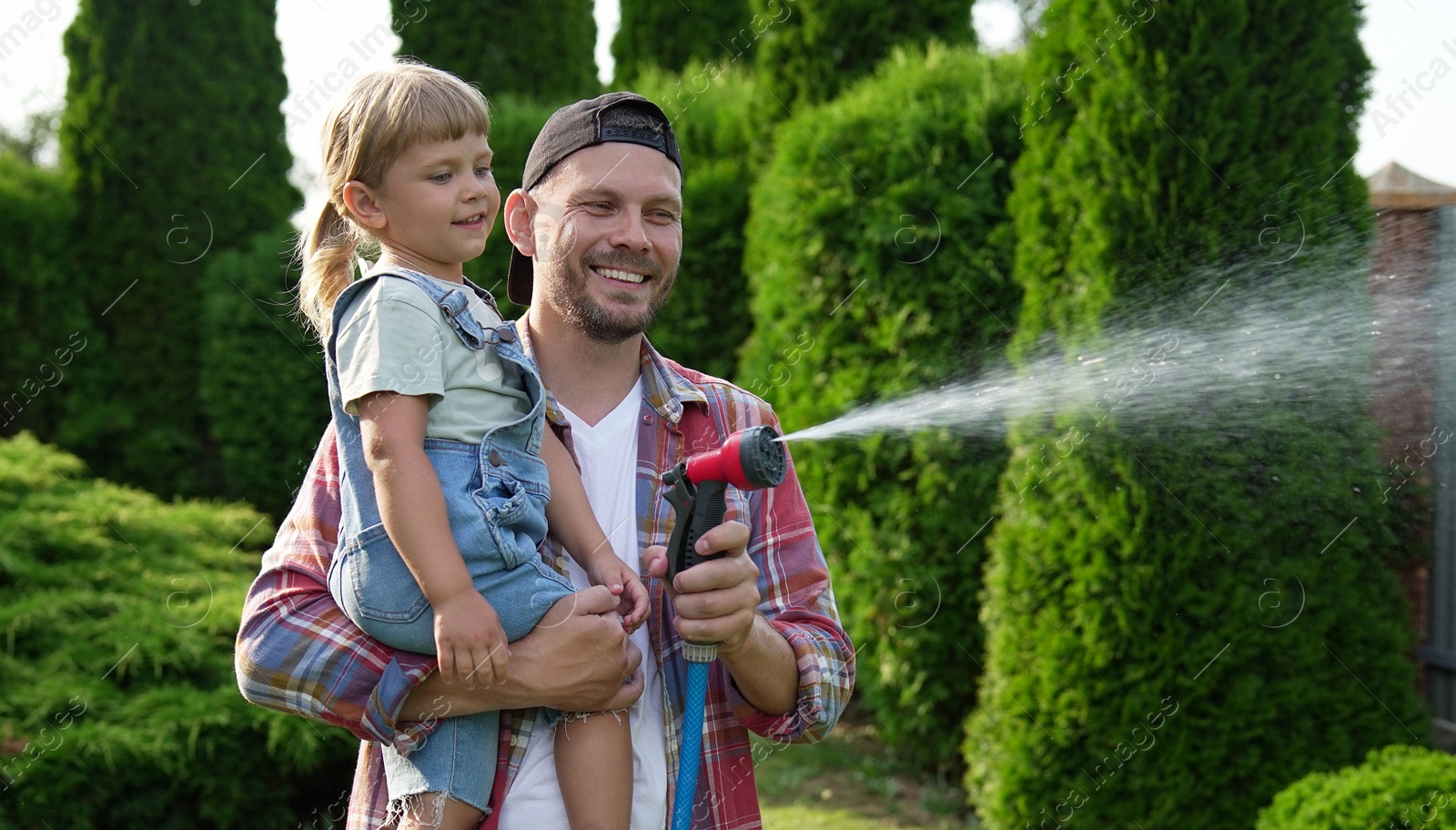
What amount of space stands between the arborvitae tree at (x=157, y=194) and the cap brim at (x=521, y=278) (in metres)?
8.51

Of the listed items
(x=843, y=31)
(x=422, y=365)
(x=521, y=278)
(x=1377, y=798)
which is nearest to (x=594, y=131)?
(x=521, y=278)

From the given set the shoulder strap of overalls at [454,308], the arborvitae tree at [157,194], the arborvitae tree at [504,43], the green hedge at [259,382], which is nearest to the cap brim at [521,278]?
the shoulder strap of overalls at [454,308]

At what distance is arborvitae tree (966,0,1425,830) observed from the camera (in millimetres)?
4094

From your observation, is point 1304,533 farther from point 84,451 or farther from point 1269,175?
point 84,451

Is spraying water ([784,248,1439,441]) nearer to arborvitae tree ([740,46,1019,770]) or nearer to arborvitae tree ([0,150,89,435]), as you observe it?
arborvitae tree ([740,46,1019,770])

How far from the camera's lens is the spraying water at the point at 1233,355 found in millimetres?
3869

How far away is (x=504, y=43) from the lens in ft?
34.7

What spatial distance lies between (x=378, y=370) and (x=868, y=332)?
4.18 m

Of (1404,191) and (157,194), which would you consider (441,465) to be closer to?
(1404,191)

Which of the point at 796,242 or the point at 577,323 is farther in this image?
the point at 796,242

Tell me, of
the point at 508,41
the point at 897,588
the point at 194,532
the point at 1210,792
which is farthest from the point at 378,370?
the point at 508,41

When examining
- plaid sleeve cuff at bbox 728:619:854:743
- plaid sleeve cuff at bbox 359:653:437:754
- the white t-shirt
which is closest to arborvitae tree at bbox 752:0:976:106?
the white t-shirt

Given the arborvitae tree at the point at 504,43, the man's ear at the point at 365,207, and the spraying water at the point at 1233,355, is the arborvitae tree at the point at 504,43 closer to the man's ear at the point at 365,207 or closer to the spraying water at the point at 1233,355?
the spraying water at the point at 1233,355

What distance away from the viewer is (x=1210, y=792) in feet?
14.6
